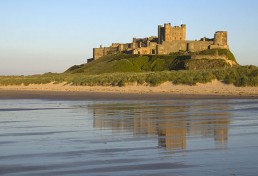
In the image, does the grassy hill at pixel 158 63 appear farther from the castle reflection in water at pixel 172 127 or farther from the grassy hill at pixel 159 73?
the castle reflection in water at pixel 172 127

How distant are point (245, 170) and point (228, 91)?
23.0 metres

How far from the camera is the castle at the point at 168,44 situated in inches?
3219

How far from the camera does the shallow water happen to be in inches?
242

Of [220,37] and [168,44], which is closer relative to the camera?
[168,44]

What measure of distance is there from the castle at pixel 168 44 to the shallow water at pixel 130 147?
69890 millimetres

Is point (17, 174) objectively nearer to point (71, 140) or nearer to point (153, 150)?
point (153, 150)

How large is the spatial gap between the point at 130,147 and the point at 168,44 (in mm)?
75047

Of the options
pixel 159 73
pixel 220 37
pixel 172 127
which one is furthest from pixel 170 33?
pixel 172 127

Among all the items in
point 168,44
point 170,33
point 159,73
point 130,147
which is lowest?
point 130,147

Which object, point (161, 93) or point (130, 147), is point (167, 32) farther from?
point (130, 147)

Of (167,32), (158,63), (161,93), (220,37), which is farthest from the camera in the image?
(167,32)

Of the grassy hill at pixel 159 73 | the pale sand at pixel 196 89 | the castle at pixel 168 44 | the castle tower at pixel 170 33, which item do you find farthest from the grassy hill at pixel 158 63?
the pale sand at pixel 196 89

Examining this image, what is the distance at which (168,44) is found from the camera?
82188 millimetres

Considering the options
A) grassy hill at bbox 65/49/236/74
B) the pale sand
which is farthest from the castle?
the pale sand
